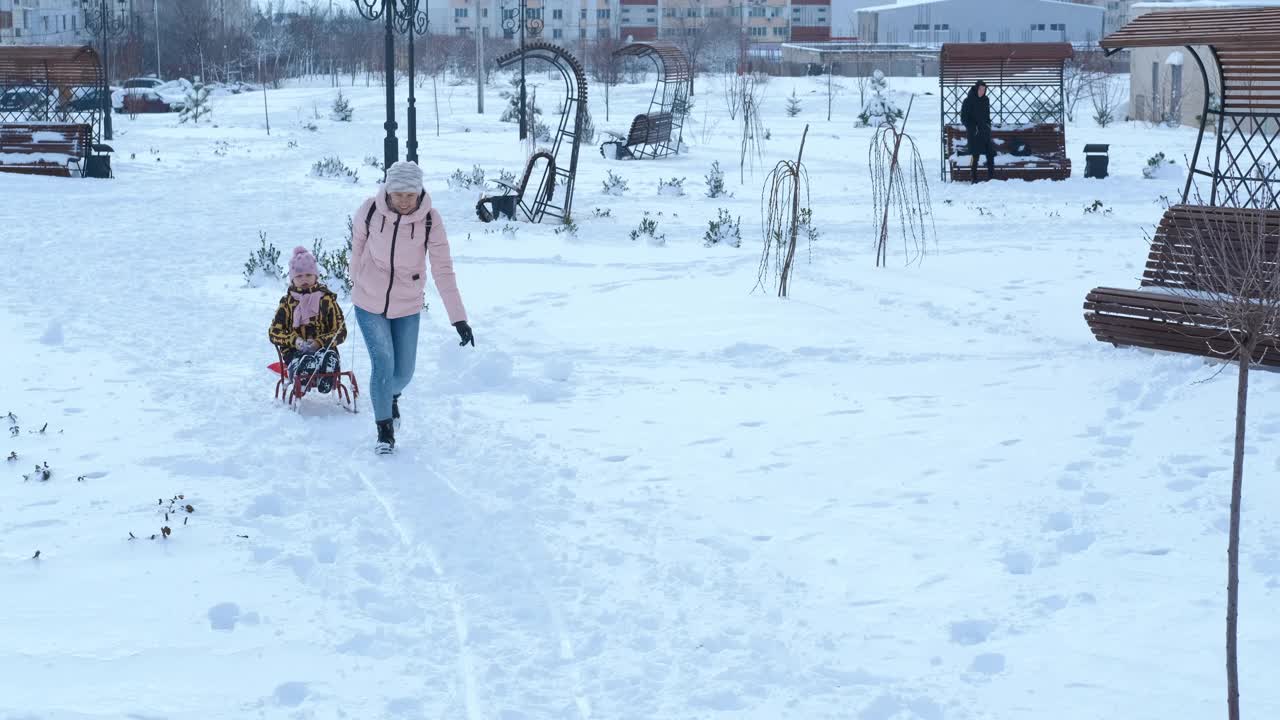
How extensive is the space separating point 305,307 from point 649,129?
18.0 metres

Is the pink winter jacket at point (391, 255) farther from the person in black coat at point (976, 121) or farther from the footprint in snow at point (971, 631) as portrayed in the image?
the person in black coat at point (976, 121)

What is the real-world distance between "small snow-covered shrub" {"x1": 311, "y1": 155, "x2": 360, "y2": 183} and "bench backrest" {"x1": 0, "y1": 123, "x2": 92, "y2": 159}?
11.4 ft

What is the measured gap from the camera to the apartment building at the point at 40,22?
72000 millimetres

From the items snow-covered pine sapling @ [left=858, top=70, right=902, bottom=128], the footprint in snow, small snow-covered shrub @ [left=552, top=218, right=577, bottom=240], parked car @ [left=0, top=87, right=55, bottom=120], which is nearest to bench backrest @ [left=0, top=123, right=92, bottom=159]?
parked car @ [left=0, top=87, right=55, bottom=120]

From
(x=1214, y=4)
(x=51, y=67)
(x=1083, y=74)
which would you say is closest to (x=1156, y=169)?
(x=1214, y=4)

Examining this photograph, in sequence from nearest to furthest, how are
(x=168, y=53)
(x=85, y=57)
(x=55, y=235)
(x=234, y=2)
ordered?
(x=55, y=235) → (x=85, y=57) → (x=168, y=53) → (x=234, y=2)

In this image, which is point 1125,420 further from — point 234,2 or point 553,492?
point 234,2

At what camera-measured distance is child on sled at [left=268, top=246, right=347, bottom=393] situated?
7.38 m

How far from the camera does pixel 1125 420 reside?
6961mm

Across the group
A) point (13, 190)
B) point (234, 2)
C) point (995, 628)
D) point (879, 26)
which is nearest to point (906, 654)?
point (995, 628)

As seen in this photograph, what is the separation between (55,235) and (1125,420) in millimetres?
11589

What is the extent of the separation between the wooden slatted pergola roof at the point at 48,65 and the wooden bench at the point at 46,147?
3.26ft

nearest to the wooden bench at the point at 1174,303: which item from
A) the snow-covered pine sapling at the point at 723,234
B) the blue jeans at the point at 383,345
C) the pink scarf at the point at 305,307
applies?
the blue jeans at the point at 383,345

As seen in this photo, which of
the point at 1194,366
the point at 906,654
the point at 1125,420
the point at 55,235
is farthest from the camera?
the point at 55,235
